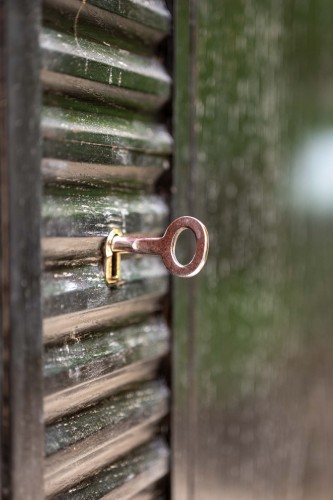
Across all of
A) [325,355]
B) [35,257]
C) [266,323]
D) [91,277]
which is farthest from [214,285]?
[325,355]

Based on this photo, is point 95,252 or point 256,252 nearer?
point 95,252

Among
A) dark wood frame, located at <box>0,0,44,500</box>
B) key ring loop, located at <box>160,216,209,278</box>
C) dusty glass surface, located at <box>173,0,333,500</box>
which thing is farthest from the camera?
dusty glass surface, located at <box>173,0,333,500</box>

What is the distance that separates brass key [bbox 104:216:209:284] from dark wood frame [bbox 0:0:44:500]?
0.16 m

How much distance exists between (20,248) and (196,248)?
21 centimetres

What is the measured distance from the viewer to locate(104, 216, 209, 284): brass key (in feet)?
2.51

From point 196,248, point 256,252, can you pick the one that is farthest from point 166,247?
point 256,252

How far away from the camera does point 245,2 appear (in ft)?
4.02

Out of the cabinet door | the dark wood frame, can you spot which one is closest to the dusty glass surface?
the cabinet door

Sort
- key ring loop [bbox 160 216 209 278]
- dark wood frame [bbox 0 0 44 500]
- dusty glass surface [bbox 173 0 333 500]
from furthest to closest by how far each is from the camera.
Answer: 1. dusty glass surface [bbox 173 0 333 500]
2. key ring loop [bbox 160 216 209 278]
3. dark wood frame [bbox 0 0 44 500]

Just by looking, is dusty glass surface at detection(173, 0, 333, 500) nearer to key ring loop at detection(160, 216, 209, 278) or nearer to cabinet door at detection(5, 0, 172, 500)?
cabinet door at detection(5, 0, 172, 500)

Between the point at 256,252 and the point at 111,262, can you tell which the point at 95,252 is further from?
the point at 256,252

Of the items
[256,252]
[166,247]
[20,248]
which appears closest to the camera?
[20,248]

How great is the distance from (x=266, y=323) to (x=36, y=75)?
889mm

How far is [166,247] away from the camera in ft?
2.61
